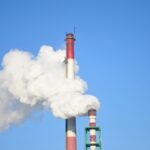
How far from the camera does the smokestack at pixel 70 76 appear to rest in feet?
207

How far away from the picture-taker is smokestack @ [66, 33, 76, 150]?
63.0m

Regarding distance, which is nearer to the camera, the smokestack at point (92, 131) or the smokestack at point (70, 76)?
the smokestack at point (92, 131)

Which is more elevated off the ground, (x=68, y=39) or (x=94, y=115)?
(x=68, y=39)

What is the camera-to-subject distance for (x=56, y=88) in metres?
66.4

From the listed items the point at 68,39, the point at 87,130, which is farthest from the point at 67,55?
the point at 87,130

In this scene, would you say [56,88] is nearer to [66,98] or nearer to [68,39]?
[66,98]

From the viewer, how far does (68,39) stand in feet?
226

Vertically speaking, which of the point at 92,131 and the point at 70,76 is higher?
the point at 70,76

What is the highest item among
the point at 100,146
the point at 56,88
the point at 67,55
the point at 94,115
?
the point at 67,55

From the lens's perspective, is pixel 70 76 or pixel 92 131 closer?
pixel 92 131

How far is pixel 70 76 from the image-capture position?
66938 mm

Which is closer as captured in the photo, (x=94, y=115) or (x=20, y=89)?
(x=94, y=115)

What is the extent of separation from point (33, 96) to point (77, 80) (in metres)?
7.36

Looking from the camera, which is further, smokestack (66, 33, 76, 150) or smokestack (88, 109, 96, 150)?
smokestack (66, 33, 76, 150)
